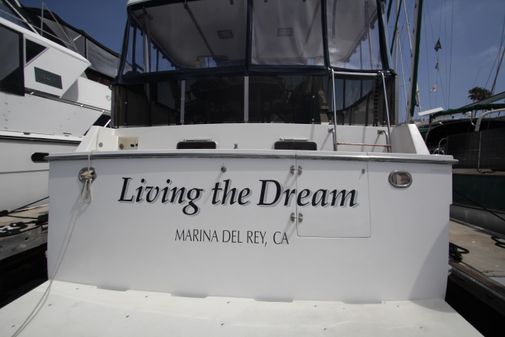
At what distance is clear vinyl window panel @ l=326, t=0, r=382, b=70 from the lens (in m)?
2.82

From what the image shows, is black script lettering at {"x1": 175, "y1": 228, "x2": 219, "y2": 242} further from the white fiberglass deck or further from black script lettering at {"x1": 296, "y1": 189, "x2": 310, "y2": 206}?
black script lettering at {"x1": 296, "y1": 189, "x2": 310, "y2": 206}

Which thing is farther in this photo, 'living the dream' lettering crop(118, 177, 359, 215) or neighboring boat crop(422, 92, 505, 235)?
neighboring boat crop(422, 92, 505, 235)

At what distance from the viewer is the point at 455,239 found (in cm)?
365

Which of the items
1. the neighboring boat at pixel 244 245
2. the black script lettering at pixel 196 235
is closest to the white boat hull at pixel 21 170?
the neighboring boat at pixel 244 245

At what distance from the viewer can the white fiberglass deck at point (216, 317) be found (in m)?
1.61

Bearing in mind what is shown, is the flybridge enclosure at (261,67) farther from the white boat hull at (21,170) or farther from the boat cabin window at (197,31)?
the white boat hull at (21,170)

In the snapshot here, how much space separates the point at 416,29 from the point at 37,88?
609 centimetres

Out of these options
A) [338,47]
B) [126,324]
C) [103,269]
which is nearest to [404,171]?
[338,47]

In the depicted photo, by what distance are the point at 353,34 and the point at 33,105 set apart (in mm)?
5518

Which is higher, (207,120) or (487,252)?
(207,120)

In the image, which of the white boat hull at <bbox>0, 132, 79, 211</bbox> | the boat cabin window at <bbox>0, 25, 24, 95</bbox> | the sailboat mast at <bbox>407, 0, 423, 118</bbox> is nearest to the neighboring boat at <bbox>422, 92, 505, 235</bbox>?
the sailboat mast at <bbox>407, 0, 423, 118</bbox>

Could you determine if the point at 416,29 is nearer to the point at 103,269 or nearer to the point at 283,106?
the point at 283,106

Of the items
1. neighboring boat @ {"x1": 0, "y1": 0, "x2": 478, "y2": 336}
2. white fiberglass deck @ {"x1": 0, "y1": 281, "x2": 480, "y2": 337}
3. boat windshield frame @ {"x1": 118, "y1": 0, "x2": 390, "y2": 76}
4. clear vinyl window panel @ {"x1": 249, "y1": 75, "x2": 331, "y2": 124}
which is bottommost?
white fiberglass deck @ {"x1": 0, "y1": 281, "x2": 480, "y2": 337}

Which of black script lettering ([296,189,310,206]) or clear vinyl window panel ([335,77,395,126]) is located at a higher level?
clear vinyl window panel ([335,77,395,126])
